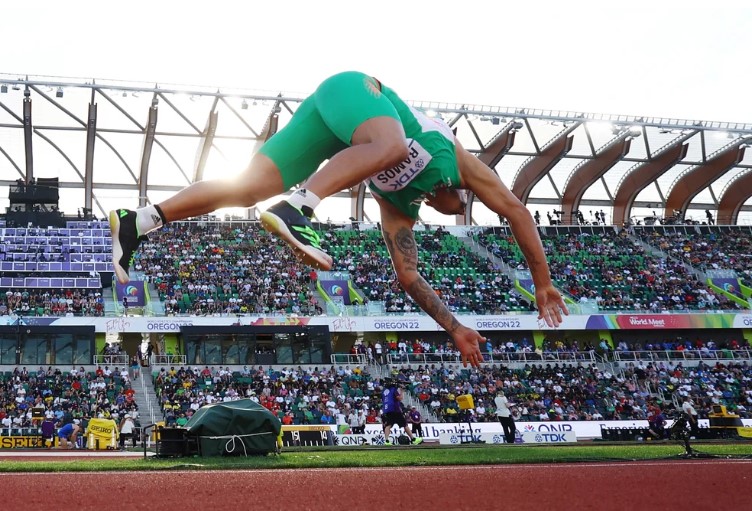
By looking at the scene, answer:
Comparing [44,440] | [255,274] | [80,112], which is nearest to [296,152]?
[44,440]

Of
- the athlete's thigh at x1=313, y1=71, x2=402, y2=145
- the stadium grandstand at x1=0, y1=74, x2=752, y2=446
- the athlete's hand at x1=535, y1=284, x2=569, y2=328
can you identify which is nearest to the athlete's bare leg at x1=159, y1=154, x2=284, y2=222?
the athlete's thigh at x1=313, y1=71, x2=402, y2=145

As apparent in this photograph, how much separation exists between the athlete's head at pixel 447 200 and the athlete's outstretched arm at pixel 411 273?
365 mm

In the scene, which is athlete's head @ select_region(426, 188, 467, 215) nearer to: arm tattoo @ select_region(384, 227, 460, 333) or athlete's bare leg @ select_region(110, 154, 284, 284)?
arm tattoo @ select_region(384, 227, 460, 333)

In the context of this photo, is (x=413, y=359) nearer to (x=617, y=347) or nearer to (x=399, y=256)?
(x=617, y=347)

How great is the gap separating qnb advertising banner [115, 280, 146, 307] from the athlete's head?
27.2 meters

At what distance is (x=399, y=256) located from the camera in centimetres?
579

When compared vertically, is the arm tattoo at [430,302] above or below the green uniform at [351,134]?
below

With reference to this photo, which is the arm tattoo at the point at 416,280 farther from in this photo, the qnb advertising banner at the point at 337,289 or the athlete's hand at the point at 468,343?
the qnb advertising banner at the point at 337,289

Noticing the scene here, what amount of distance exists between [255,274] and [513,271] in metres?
12.1

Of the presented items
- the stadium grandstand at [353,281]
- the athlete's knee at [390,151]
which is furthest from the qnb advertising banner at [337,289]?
the athlete's knee at [390,151]

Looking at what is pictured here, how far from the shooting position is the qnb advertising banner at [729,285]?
38.2m

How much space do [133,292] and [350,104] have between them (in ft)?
95.4

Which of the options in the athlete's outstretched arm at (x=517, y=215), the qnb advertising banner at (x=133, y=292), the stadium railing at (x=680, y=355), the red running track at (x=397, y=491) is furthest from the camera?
the stadium railing at (x=680, y=355)

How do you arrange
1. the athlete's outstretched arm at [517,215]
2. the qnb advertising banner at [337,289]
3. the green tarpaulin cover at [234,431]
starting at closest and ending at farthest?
the athlete's outstretched arm at [517,215] < the green tarpaulin cover at [234,431] < the qnb advertising banner at [337,289]
